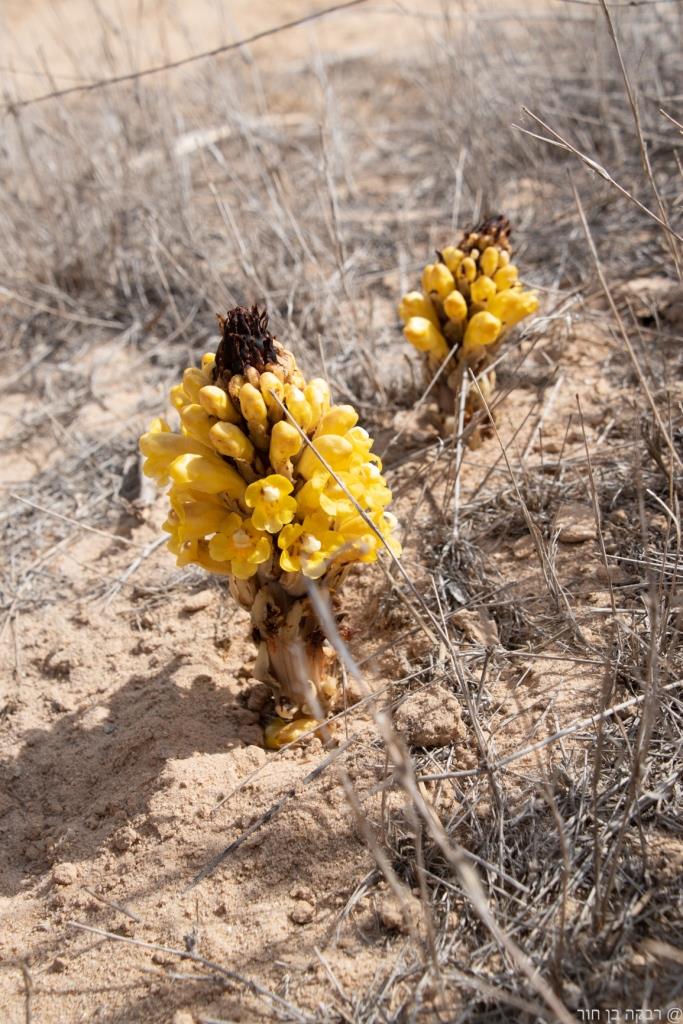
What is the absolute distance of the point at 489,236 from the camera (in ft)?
11.1

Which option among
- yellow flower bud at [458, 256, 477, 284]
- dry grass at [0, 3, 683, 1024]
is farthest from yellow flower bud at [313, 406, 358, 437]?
yellow flower bud at [458, 256, 477, 284]

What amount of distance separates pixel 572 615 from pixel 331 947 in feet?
3.77

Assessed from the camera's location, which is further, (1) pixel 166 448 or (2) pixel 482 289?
(2) pixel 482 289

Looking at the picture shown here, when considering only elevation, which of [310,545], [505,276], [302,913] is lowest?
[302,913]

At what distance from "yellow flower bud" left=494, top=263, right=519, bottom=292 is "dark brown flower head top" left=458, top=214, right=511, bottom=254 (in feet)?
0.35

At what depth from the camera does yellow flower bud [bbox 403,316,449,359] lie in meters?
3.37

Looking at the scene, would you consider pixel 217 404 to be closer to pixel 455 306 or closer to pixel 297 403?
pixel 297 403

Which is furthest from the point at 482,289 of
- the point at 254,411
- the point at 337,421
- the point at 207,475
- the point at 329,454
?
the point at 207,475

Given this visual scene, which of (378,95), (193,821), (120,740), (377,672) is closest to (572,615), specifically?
(377,672)

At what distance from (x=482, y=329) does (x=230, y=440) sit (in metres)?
1.52

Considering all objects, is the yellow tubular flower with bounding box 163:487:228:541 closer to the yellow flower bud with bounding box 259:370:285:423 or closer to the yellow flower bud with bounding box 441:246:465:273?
the yellow flower bud with bounding box 259:370:285:423

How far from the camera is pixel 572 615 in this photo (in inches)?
98.9

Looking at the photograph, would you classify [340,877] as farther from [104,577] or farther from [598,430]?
[598,430]

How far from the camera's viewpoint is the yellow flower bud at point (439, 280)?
339 cm
